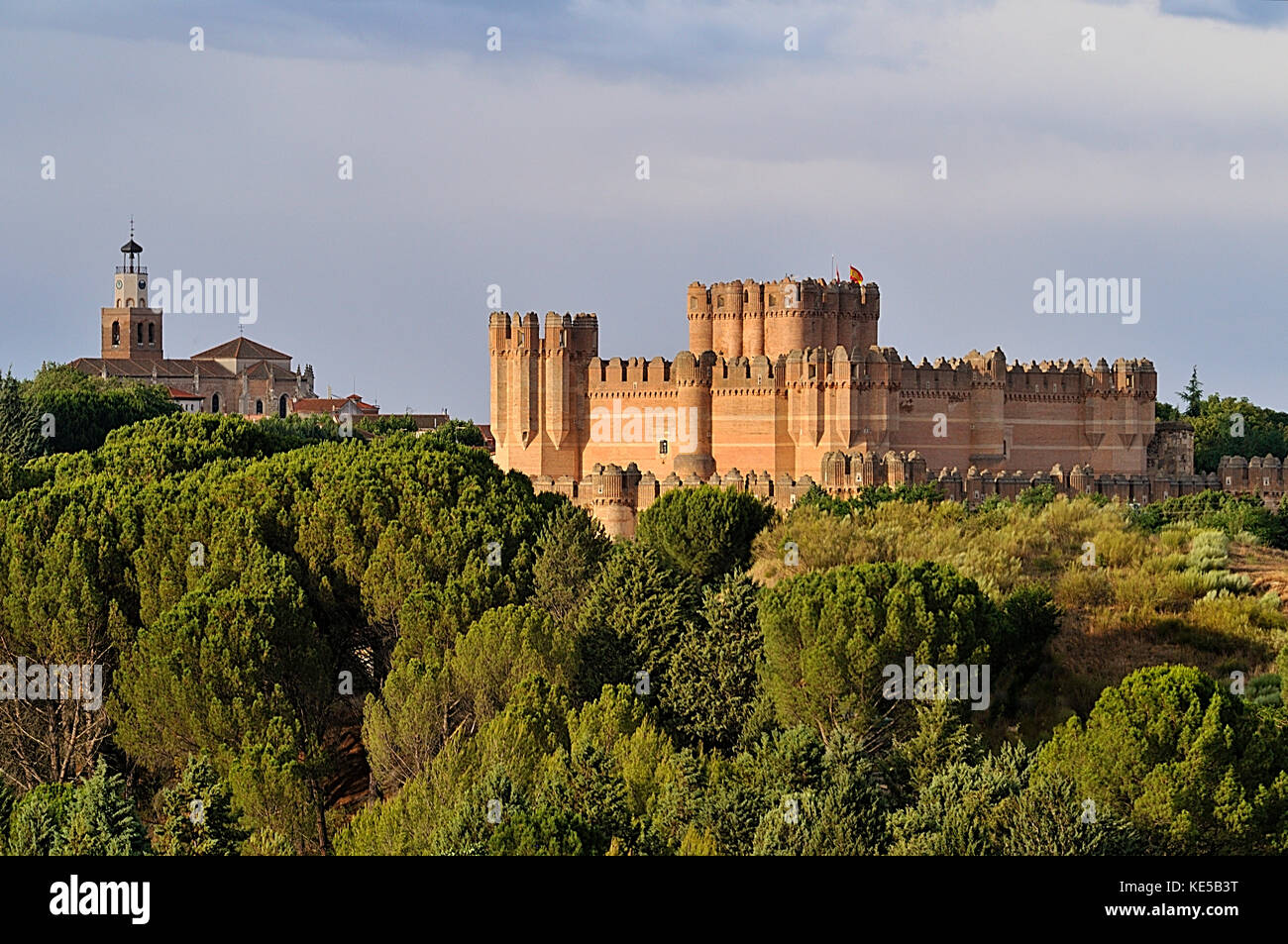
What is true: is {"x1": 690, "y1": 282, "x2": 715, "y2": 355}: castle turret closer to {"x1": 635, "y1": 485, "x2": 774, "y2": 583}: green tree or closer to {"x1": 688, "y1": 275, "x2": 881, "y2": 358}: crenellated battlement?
{"x1": 688, "y1": 275, "x2": 881, "y2": 358}: crenellated battlement

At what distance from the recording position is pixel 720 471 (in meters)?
71.2

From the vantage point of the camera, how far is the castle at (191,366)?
153 metres

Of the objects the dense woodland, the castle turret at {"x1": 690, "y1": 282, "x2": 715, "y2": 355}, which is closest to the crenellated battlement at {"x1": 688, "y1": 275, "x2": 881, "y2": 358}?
the castle turret at {"x1": 690, "y1": 282, "x2": 715, "y2": 355}

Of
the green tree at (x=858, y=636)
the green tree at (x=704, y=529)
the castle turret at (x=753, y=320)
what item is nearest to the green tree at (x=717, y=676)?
the green tree at (x=858, y=636)

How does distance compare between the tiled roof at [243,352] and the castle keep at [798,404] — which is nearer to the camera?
the castle keep at [798,404]

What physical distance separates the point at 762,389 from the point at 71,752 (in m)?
34.8

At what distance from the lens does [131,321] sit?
6590 inches

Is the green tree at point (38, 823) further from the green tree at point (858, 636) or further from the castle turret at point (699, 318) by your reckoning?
the castle turret at point (699, 318)

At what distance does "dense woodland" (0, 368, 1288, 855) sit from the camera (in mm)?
30781

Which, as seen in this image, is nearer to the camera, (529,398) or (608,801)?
(608,801)

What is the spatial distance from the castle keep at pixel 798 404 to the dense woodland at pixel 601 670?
642 inches

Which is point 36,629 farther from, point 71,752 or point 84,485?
point 84,485

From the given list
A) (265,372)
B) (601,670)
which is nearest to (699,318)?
(601,670)
